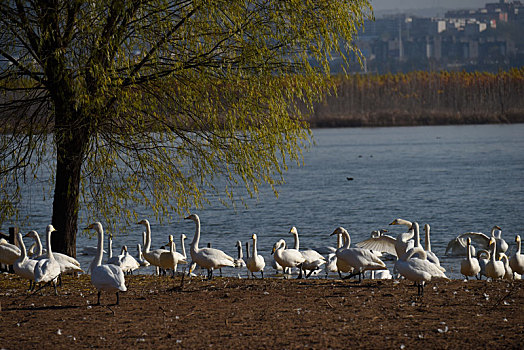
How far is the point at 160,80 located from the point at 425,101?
115 meters

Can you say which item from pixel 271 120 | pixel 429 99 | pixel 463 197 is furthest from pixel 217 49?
pixel 429 99

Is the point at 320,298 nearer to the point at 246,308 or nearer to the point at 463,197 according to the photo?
the point at 246,308

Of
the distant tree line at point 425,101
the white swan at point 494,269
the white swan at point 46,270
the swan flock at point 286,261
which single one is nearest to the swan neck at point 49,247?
the swan flock at point 286,261

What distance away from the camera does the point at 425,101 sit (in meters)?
124

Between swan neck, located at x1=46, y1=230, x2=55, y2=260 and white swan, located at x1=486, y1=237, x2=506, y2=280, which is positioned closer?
swan neck, located at x1=46, y1=230, x2=55, y2=260

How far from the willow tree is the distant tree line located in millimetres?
94023

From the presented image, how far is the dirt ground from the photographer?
8227 millimetres

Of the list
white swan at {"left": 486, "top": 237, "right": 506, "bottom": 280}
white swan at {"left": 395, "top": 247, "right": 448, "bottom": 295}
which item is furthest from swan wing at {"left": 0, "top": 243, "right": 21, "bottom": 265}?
white swan at {"left": 486, "top": 237, "right": 506, "bottom": 280}

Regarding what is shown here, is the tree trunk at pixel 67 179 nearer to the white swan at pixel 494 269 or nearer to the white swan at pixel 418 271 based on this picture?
the white swan at pixel 418 271

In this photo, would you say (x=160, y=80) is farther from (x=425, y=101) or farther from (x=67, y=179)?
(x=425, y=101)

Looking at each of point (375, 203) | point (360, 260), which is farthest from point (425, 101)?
point (360, 260)

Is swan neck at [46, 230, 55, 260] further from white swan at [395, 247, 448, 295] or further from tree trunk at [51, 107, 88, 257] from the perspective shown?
white swan at [395, 247, 448, 295]

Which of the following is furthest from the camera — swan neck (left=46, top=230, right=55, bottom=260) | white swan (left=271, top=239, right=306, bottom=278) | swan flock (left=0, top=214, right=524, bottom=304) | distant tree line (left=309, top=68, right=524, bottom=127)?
distant tree line (left=309, top=68, right=524, bottom=127)

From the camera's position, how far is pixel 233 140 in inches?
→ 505
